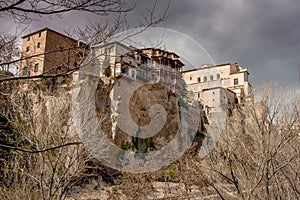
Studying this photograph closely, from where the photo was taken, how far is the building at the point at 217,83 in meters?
34.8

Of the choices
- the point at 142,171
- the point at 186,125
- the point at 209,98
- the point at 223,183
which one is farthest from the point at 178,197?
the point at 209,98

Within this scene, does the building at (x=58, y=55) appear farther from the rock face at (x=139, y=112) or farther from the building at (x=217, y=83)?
the building at (x=217, y=83)

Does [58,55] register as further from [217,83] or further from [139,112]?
[217,83]

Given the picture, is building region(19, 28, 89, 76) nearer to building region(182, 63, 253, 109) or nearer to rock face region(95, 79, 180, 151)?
rock face region(95, 79, 180, 151)

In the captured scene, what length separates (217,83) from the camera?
37406mm

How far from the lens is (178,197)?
39.3 feet

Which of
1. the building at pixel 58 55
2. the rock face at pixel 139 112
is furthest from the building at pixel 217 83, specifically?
the building at pixel 58 55

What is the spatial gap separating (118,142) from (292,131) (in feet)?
57.5

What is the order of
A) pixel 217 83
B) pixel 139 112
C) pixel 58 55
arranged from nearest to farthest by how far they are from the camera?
pixel 58 55, pixel 139 112, pixel 217 83

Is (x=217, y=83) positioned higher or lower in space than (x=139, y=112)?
higher

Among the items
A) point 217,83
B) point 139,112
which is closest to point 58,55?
point 139,112

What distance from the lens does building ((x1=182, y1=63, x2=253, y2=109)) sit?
34.8 meters

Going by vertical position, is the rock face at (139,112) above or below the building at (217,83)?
below

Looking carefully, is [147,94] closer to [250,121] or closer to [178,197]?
[178,197]
